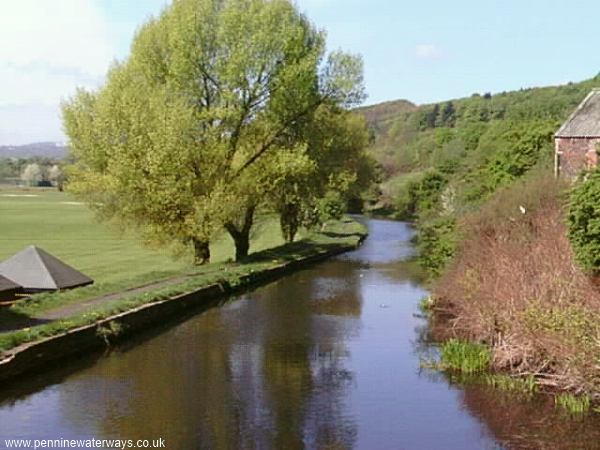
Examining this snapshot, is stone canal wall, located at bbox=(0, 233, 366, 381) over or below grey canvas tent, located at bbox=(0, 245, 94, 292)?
below

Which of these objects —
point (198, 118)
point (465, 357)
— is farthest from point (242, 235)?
point (465, 357)

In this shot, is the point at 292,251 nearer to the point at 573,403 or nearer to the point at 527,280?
the point at 527,280

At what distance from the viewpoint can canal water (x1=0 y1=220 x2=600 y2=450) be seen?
48.9 ft

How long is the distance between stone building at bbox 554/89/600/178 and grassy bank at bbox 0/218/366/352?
13446 millimetres

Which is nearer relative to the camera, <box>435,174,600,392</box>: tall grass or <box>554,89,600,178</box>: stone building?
<box>435,174,600,392</box>: tall grass

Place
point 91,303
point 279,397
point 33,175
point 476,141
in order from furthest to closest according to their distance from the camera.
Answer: point 33,175 < point 476,141 < point 91,303 < point 279,397

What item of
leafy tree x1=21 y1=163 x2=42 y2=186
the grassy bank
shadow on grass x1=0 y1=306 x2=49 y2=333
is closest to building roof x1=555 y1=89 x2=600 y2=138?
the grassy bank

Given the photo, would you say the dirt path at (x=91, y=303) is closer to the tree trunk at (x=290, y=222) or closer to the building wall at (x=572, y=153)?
the building wall at (x=572, y=153)

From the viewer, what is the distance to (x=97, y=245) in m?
51.2

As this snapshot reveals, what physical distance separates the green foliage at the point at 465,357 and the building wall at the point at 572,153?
17741 mm

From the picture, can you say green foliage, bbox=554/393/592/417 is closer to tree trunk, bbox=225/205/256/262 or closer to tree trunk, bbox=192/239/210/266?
tree trunk, bbox=192/239/210/266

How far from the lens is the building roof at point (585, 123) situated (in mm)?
37594

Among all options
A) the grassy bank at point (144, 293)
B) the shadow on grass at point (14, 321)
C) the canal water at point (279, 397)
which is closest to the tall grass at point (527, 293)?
the canal water at point (279, 397)

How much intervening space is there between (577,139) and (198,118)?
53.8 ft
